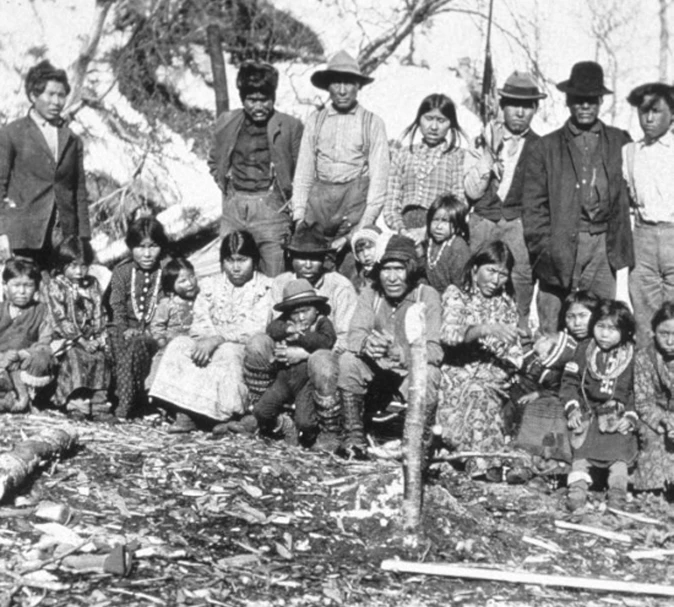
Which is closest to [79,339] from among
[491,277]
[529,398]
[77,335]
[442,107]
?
[77,335]

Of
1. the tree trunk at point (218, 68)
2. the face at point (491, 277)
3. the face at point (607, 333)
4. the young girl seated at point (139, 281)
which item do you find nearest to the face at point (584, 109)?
the face at point (491, 277)

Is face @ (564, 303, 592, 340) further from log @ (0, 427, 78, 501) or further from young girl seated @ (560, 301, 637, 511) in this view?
log @ (0, 427, 78, 501)

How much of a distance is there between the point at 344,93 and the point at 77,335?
2604mm

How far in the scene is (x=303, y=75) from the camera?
12.8 meters

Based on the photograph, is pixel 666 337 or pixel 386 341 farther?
pixel 386 341

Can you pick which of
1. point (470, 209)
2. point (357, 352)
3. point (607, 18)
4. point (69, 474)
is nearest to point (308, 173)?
point (470, 209)

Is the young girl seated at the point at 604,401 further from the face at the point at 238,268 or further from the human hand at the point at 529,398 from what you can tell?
the face at the point at 238,268

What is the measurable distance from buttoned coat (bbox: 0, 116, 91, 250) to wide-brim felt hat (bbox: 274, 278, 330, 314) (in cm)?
225

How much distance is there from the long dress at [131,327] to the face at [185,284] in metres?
0.16

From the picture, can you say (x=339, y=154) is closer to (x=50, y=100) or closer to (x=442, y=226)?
(x=442, y=226)

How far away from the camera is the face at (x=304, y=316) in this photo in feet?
23.8

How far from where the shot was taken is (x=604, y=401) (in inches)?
264

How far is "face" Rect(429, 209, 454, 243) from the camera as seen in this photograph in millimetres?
7547

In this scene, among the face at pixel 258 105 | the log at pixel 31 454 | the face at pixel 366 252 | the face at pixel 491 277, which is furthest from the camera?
the face at pixel 258 105
